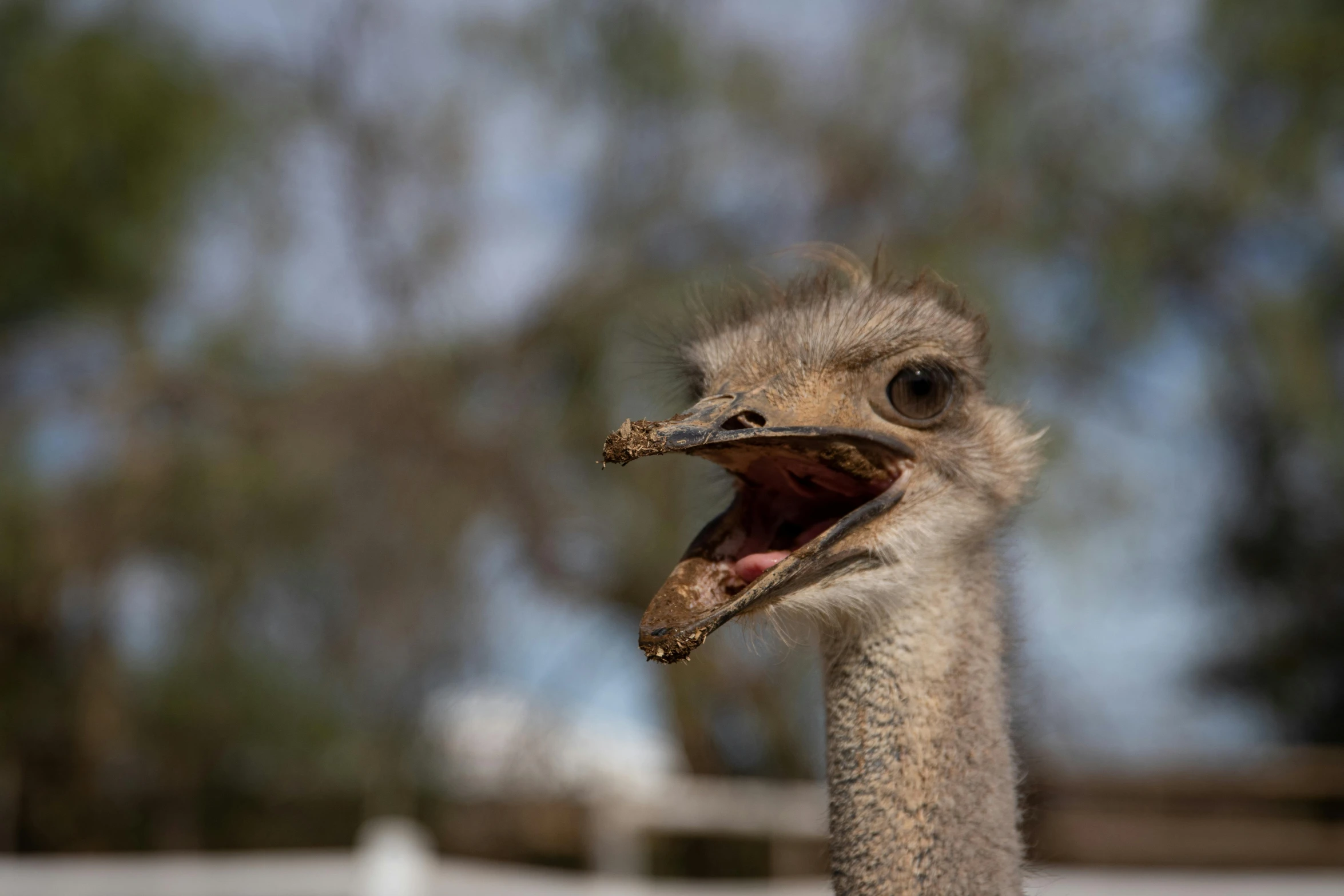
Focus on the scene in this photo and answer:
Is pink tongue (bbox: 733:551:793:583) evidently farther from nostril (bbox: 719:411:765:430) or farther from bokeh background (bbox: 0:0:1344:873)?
bokeh background (bbox: 0:0:1344:873)

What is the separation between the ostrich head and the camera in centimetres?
148

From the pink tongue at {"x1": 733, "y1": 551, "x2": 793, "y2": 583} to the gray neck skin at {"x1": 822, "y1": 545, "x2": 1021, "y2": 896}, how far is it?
0.51ft

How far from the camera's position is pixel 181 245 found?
10.3 m

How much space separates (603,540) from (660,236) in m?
1.93

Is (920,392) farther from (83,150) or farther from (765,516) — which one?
(83,150)

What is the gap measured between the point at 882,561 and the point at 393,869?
3.03 m

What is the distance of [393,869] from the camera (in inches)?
164

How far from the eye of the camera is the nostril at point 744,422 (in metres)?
1.48

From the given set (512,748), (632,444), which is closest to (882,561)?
(632,444)

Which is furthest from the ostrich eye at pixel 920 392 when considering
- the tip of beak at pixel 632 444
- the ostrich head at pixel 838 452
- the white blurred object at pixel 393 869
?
the white blurred object at pixel 393 869

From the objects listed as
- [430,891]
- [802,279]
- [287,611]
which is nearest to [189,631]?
[287,611]

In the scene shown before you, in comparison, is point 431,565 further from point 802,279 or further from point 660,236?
point 802,279

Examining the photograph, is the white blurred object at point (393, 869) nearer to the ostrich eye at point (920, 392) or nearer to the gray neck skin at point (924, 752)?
the gray neck skin at point (924, 752)

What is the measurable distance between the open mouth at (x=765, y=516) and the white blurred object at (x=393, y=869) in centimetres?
288
